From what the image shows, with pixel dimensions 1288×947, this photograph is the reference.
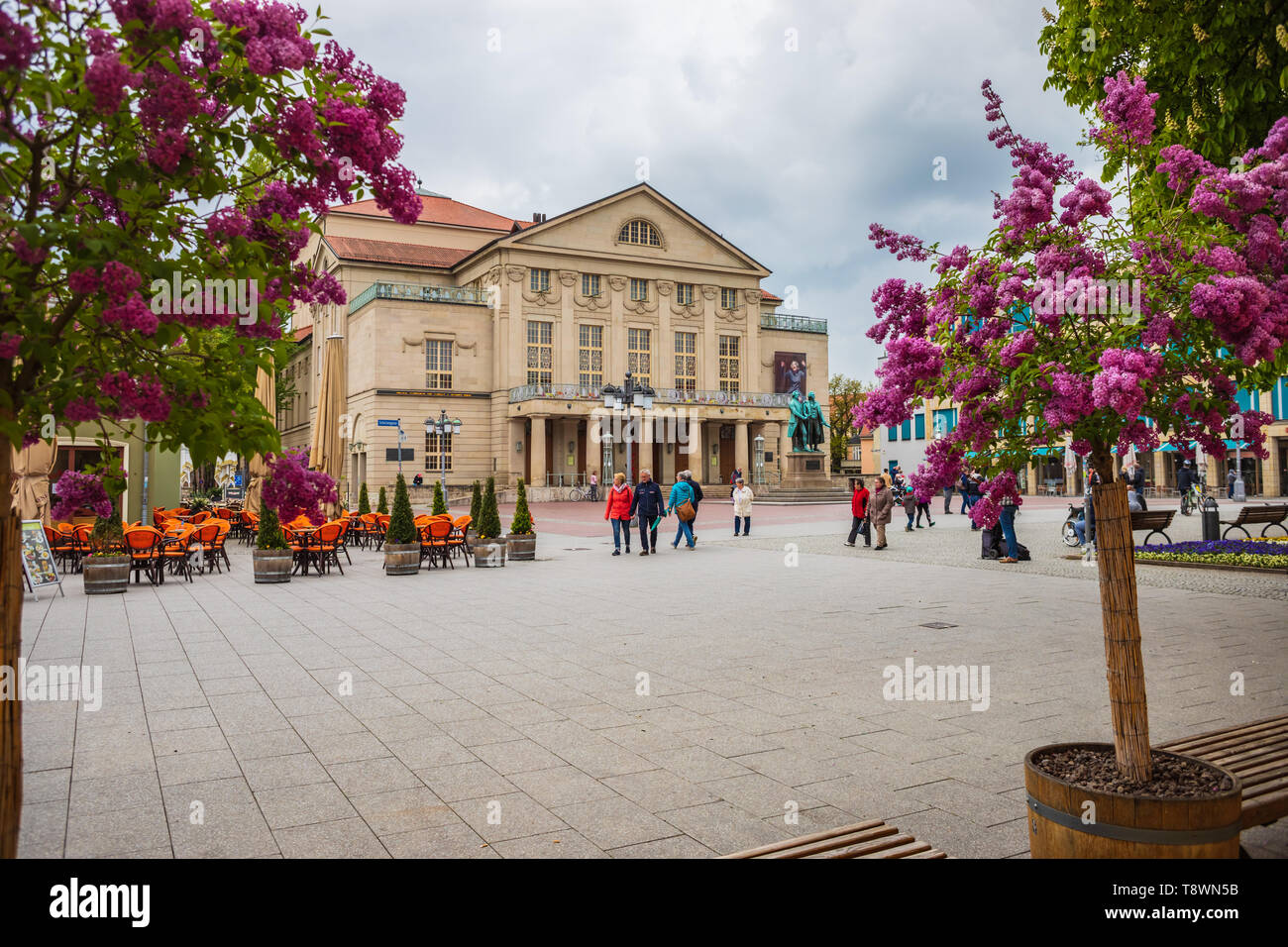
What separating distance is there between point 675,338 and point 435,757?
61.0 meters

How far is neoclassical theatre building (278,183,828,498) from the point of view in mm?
57344

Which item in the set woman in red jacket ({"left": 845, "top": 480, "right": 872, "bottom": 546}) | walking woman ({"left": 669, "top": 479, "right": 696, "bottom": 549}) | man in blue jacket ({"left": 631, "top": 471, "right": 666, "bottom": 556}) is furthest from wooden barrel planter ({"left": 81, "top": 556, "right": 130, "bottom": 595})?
woman in red jacket ({"left": 845, "top": 480, "right": 872, "bottom": 546})

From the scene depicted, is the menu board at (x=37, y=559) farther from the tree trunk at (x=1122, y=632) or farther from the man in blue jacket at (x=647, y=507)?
the tree trunk at (x=1122, y=632)

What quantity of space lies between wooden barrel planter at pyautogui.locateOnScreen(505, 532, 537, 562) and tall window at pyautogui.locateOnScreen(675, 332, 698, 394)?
4709 cm

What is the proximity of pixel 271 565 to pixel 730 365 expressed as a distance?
54.8 meters

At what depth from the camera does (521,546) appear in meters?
18.7

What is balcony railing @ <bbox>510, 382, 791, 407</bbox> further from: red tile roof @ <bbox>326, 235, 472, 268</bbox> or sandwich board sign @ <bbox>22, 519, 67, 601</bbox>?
sandwich board sign @ <bbox>22, 519, 67, 601</bbox>

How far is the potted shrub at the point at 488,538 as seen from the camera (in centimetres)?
1762

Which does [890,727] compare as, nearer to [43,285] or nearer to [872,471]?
[43,285]

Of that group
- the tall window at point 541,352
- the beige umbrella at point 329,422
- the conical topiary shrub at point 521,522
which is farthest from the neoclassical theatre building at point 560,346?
the conical topiary shrub at point 521,522

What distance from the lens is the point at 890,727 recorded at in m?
5.88

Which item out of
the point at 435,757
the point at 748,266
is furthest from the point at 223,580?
the point at 748,266

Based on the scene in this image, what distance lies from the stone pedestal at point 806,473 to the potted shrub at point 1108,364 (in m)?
47.4

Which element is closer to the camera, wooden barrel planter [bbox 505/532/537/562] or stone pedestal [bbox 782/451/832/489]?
wooden barrel planter [bbox 505/532/537/562]
